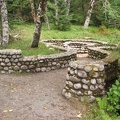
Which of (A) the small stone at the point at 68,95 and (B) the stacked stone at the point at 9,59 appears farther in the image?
(B) the stacked stone at the point at 9,59

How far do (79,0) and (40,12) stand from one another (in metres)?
17.6

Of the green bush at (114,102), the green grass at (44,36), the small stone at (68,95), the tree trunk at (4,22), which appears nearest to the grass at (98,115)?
the green bush at (114,102)

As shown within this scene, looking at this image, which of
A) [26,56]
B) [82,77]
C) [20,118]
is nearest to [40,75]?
[26,56]

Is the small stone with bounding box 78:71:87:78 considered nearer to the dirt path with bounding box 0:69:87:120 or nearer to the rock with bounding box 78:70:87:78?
the rock with bounding box 78:70:87:78

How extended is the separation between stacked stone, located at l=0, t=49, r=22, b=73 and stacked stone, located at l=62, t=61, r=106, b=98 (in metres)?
3.27

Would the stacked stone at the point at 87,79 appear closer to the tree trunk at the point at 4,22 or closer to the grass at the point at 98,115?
the grass at the point at 98,115

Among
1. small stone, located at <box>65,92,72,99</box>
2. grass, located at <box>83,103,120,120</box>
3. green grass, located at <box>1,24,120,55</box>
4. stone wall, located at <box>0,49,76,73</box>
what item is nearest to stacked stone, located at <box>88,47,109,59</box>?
green grass, located at <box>1,24,120,55</box>

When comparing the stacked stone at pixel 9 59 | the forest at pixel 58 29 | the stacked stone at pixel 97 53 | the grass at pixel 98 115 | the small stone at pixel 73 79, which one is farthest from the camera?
the stacked stone at pixel 97 53

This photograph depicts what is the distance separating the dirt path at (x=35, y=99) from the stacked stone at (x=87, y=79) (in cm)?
40

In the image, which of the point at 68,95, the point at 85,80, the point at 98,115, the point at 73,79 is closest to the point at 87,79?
the point at 85,80

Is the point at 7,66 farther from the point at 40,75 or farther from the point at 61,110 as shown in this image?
the point at 61,110

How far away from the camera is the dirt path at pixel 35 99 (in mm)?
5555

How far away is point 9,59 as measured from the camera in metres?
8.92

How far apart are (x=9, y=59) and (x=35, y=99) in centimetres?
Result: 299
